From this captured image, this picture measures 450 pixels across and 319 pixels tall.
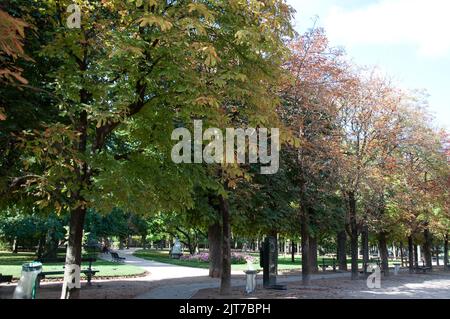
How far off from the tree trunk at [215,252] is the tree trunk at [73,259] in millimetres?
11735

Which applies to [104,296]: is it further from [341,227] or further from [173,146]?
[341,227]

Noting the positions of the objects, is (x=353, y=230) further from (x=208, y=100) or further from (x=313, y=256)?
(x=208, y=100)

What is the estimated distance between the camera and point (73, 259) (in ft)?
34.8

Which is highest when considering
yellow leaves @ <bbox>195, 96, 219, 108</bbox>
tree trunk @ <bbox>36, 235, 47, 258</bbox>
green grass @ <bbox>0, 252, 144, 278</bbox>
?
yellow leaves @ <bbox>195, 96, 219, 108</bbox>

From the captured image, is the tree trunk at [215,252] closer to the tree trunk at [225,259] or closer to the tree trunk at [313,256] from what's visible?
the tree trunk at [225,259]

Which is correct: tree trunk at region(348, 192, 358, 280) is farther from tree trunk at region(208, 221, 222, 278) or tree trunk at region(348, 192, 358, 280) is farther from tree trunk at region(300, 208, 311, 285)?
tree trunk at region(208, 221, 222, 278)

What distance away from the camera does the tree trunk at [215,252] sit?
73.6 feet

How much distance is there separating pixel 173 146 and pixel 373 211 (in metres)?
16.9

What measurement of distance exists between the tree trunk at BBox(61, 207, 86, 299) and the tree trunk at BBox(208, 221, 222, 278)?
11735mm

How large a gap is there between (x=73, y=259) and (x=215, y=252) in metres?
12.9

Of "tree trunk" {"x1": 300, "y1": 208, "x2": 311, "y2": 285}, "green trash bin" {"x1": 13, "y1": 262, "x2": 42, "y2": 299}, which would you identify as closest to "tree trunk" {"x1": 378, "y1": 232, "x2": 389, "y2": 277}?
"tree trunk" {"x1": 300, "y1": 208, "x2": 311, "y2": 285}

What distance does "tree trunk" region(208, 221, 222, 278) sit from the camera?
22422mm

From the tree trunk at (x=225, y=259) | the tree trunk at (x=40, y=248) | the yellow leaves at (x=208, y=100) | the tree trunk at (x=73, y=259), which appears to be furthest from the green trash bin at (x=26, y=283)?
the tree trunk at (x=40, y=248)

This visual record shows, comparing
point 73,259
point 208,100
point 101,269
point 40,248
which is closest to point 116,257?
point 101,269
